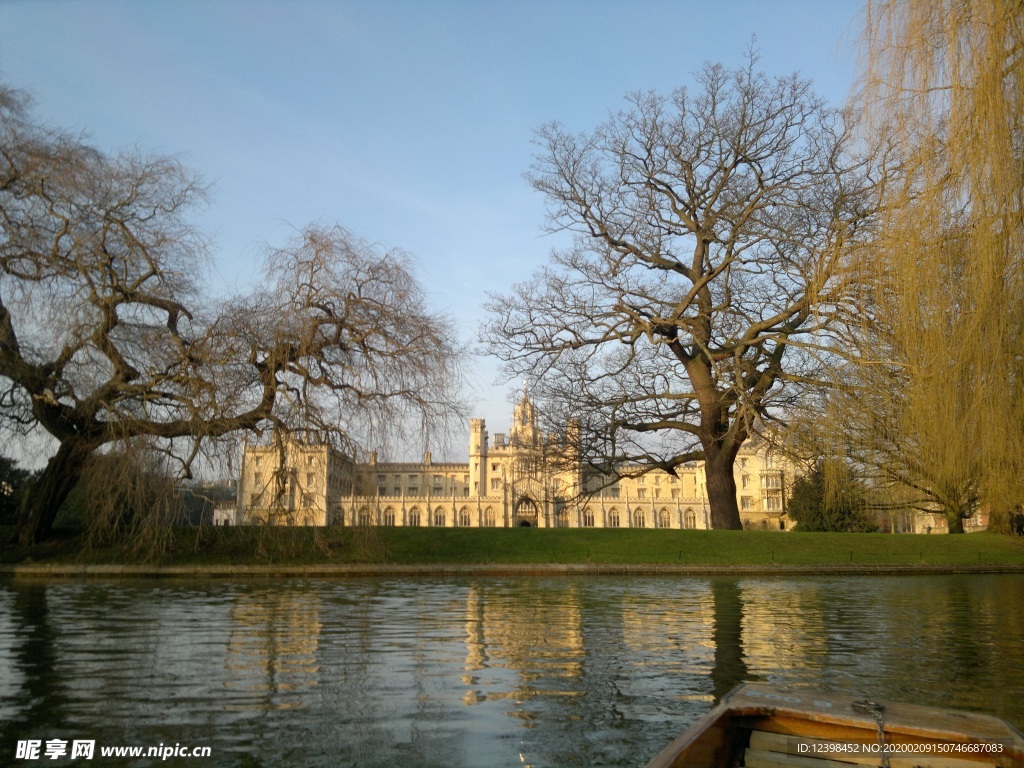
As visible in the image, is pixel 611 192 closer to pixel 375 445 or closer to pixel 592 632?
pixel 375 445

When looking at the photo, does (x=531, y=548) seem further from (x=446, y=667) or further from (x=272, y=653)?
(x=446, y=667)

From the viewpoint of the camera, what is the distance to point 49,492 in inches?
858

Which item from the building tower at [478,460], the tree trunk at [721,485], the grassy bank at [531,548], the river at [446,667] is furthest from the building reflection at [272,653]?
the building tower at [478,460]

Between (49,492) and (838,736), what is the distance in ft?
72.4

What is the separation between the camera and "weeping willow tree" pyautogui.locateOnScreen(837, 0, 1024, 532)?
8.63 metres

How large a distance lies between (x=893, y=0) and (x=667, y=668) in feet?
25.6

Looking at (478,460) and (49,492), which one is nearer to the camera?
(49,492)

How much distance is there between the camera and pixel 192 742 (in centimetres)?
525

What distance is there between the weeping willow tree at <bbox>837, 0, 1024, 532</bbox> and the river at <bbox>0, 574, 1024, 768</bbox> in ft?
8.20

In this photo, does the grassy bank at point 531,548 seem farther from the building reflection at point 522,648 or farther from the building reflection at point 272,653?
the building reflection at point 522,648

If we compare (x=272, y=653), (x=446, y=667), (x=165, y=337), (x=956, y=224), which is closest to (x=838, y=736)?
(x=446, y=667)

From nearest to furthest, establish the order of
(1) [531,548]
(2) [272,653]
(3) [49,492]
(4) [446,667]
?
1. (4) [446,667]
2. (2) [272,653]
3. (3) [49,492]
4. (1) [531,548]

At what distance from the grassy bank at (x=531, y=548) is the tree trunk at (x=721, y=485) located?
49 centimetres

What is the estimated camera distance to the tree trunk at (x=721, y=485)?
25.0m
